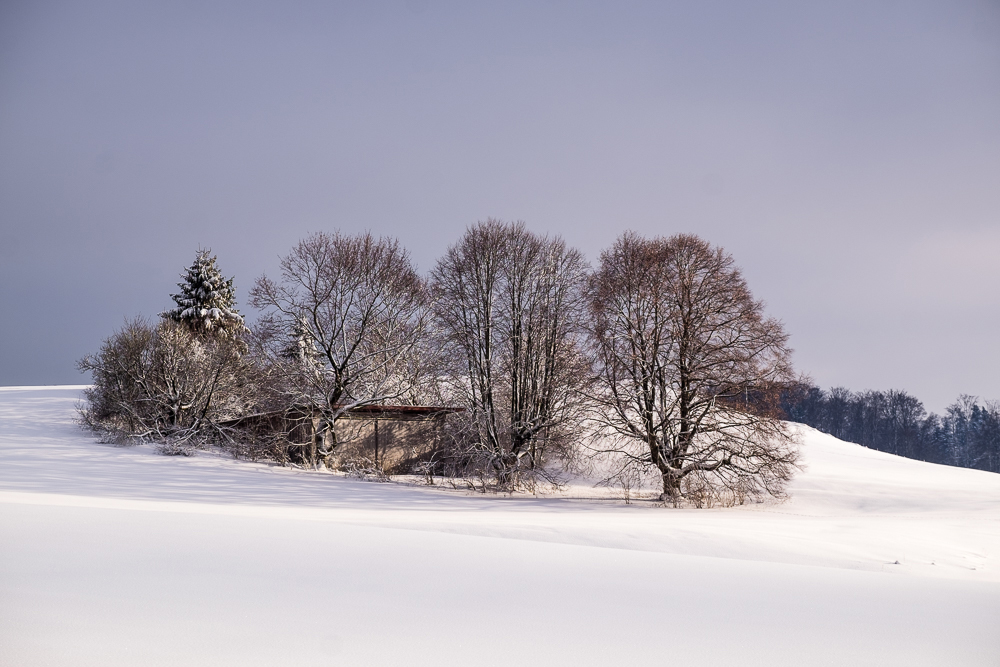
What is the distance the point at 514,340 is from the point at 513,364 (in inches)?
33.9

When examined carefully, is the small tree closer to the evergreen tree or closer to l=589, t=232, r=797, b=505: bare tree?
the evergreen tree

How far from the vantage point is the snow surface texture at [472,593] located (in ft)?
13.3

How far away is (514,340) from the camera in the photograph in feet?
74.4

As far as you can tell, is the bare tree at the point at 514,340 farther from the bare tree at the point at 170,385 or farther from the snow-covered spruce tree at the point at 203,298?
the snow-covered spruce tree at the point at 203,298

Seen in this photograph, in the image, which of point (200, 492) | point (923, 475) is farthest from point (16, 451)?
point (923, 475)

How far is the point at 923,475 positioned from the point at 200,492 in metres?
29.1

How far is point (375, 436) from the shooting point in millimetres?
26719

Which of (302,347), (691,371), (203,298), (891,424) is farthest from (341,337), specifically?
(891,424)

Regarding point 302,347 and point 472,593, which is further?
point 302,347

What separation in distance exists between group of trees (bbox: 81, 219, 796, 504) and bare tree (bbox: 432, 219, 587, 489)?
0.05 meters

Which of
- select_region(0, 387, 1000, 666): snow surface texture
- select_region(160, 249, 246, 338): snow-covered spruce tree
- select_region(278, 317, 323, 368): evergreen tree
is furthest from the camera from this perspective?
select_region(160, 249, 246, 338): snow-covered spruce tree

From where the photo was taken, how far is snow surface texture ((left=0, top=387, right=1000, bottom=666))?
404cm

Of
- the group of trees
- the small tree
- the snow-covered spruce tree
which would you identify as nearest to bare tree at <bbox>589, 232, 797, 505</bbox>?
the group of trees

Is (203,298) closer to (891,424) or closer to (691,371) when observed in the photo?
(691,371)
